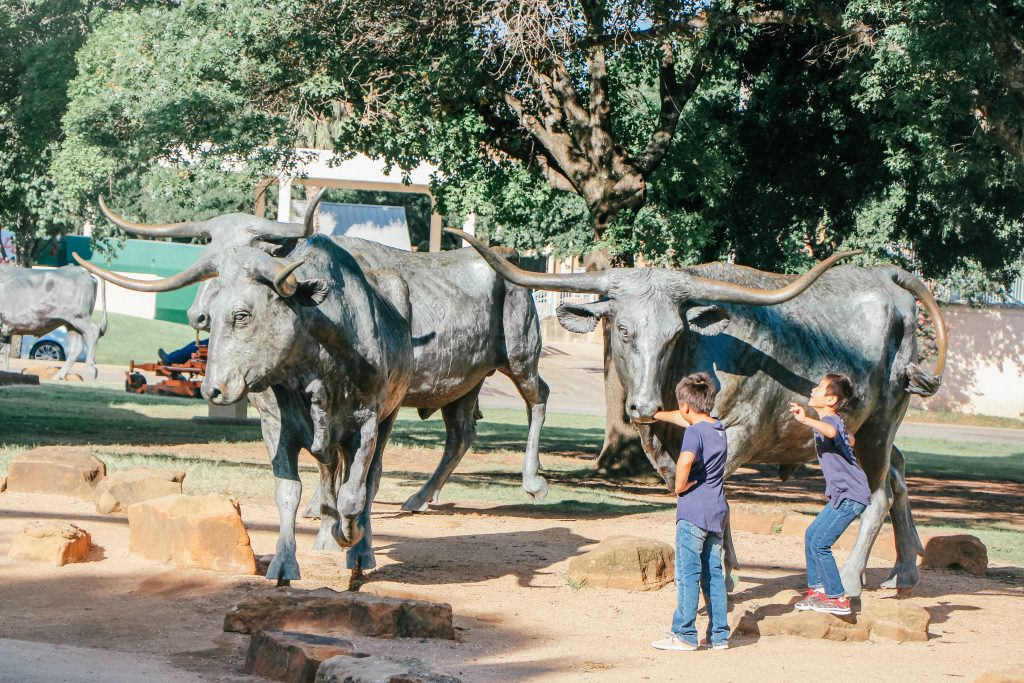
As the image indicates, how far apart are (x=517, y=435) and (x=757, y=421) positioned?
49.6ft

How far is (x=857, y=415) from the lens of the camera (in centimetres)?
837

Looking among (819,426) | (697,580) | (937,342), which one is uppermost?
(937,342)

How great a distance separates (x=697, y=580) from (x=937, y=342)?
3.12m

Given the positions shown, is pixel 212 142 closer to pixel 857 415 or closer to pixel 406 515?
pixel 406 515

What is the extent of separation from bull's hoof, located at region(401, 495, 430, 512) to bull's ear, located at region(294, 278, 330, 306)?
14.4 feet

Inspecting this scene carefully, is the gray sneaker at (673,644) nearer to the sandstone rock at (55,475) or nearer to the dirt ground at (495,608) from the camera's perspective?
the dirt ground at (495,608)

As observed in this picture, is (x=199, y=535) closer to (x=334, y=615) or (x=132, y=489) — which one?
(x=334, y=615)

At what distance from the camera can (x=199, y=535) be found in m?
8.09

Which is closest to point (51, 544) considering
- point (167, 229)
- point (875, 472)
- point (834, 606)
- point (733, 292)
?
point (167, 229)

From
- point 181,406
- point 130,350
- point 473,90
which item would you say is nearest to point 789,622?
point 473,90

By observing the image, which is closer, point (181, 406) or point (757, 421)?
point (757, 421)

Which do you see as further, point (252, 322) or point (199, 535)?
point (199, 535)

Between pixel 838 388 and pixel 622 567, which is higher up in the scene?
pixel 838 388

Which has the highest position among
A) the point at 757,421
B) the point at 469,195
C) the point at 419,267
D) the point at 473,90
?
the point at 473,90
